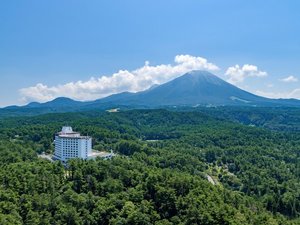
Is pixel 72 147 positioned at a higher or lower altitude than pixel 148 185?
higher

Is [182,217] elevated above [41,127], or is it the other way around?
[41,127]

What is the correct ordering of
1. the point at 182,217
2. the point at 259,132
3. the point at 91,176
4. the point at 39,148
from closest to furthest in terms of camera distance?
the point at 182,217
the point at 91,176
the point at 39,148
the point at 259,132

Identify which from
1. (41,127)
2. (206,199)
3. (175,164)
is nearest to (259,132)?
(175,164)

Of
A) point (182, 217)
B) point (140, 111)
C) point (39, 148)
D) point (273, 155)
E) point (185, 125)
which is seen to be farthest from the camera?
point (140, 111)

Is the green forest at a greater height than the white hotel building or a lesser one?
lesser

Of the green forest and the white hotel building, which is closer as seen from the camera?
the green forest

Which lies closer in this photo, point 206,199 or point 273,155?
point 206,199

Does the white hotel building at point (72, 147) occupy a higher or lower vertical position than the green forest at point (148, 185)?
higher

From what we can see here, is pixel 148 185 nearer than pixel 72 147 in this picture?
Yes

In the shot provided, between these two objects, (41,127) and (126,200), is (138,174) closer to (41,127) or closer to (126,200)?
(126,200)

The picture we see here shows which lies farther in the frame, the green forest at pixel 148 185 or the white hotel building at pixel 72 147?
the white hotel building at pixel 72 147
